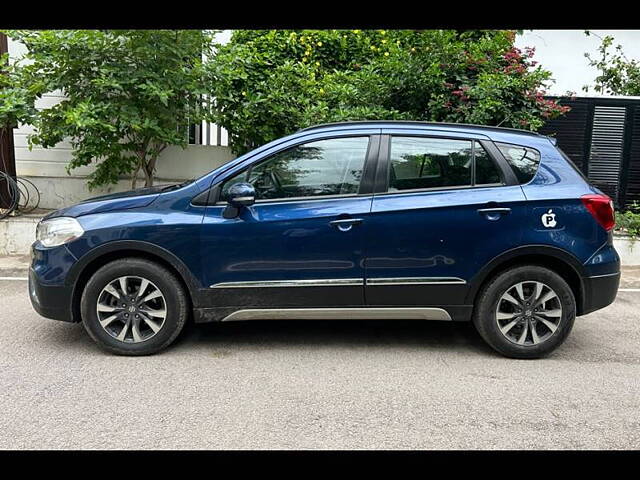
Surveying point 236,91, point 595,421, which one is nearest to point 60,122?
point 236,91

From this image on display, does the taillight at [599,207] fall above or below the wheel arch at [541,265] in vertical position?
above

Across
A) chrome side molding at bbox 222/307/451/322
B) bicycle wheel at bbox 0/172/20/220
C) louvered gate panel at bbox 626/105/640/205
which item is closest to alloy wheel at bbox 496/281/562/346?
chrome side molding at bbox 222/307/451/322

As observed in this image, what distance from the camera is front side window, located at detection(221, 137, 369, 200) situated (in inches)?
161

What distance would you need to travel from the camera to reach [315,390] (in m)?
3.58

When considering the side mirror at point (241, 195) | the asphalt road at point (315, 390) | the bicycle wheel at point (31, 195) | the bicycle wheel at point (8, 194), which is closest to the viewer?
the asphalt road at point (315, 390)

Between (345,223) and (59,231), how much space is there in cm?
215

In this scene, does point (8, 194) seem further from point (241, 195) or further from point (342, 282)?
point (342, 282)

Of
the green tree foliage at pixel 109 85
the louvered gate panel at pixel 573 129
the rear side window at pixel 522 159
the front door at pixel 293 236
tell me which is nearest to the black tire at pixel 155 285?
the front door at pixel 293 236

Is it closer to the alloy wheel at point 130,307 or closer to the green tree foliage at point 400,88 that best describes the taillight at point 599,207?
the green tree foliage at point 400,88

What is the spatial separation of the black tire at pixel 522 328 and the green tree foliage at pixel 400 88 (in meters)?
3.47

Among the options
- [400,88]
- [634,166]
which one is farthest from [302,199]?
[634,166]

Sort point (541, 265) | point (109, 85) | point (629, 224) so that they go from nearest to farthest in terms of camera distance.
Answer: point (541, 265), point (109, 85), point (629, 224)

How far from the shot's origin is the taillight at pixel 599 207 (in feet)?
13.3

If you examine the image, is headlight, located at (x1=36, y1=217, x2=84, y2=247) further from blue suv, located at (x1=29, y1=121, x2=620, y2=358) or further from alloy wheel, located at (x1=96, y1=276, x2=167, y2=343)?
alloy wheel, located at (x1=96, y1=276, x2=167, y2=343)
